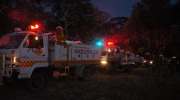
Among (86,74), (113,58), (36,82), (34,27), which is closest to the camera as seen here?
(36,82)

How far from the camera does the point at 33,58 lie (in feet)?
40.9

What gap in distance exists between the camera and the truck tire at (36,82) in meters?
12.4

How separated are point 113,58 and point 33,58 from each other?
12032mm

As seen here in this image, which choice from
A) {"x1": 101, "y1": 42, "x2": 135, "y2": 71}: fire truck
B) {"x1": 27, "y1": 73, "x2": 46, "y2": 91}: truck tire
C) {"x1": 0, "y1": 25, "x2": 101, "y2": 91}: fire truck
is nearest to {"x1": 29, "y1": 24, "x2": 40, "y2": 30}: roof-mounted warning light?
{"x1": 0, "y1": 25, "x2": 101, "y2": 91}: fire truck

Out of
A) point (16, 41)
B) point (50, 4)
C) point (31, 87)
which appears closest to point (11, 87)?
point (31, 87)

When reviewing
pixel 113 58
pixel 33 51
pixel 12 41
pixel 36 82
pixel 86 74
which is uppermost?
pixel 12 41

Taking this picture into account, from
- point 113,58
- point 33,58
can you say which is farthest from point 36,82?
point 113,58

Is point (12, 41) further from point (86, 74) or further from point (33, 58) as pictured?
point (86, 74)

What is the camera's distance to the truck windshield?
39.4 ft

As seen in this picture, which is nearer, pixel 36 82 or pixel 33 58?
pixel 33 58

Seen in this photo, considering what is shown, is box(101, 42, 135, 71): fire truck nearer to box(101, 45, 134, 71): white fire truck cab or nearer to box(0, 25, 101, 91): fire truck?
box(101, 45, 134, 71): white fire truck cab

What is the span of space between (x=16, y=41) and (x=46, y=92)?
2.66 m

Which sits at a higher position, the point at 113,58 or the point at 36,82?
the point at 113,58

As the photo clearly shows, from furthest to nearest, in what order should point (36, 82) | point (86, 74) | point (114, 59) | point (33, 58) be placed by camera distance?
point (114, 59), point (86, 74), point (36, 82), point (33, 58)
